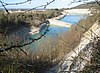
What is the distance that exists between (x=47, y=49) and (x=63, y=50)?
640 mm

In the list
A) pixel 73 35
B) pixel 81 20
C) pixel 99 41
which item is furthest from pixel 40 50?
pixel 99 41

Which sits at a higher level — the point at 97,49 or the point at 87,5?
the point at 87,5

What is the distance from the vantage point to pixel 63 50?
9.60 m

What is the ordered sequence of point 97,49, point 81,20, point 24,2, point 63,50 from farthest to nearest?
point 81,20, point 63,50, point 97,49, point 24,2

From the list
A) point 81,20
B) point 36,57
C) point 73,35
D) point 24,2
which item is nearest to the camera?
point 24,2

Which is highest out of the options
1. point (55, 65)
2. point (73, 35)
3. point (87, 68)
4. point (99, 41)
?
point (99, 41)

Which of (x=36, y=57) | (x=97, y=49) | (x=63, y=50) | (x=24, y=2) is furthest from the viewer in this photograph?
(x=63, y=50)

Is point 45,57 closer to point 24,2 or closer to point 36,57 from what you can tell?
point 36,57

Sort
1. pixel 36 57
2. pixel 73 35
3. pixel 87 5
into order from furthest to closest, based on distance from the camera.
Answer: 1. pixel 73 35
2. pixel 36 57
3. pixel 87 5

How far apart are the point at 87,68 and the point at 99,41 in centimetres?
25

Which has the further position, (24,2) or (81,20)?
(81,20)

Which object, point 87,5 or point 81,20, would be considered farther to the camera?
point 81,20

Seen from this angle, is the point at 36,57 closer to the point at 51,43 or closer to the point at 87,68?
the point at 51,43

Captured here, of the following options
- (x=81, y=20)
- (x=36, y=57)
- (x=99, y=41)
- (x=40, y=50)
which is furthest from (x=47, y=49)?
(x=99, y=41)
